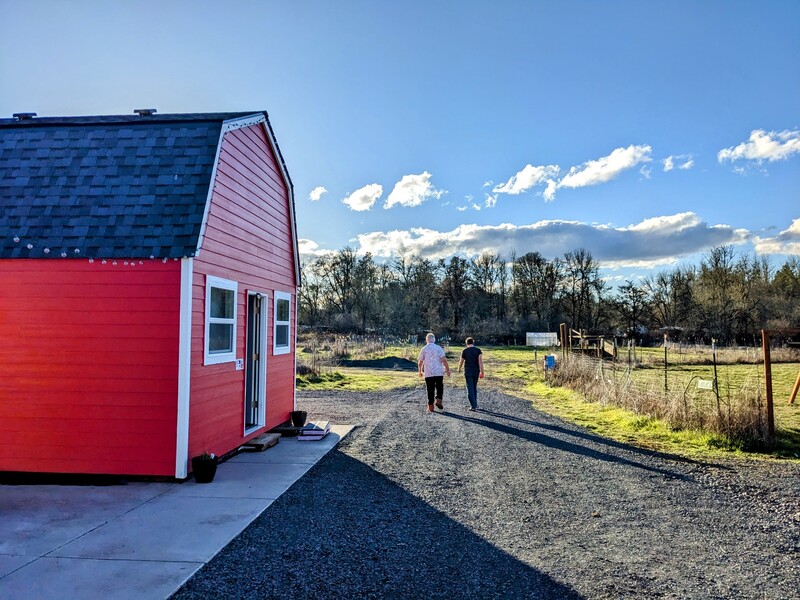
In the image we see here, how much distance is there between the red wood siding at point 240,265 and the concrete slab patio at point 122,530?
896mm

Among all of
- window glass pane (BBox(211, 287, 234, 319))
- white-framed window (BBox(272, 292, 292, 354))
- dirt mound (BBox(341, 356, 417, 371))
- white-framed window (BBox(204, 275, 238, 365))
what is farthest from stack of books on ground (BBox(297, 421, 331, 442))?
dirt mound (BBox(341, 356, 417, 371))

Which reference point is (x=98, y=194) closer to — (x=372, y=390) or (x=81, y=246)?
(x=81, y=246)

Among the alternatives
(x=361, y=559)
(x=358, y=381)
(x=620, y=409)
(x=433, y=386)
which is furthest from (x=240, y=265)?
(x=358, y=381)

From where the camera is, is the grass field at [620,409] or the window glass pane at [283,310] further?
the window glass pane at [283,310]

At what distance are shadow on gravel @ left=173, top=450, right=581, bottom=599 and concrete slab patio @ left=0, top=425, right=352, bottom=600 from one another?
0.24 meters

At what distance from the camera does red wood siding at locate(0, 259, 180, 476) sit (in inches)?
254

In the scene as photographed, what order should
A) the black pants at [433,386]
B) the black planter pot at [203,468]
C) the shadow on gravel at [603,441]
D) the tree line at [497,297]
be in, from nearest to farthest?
the black planter pot at [203,468] → the shadow on gravel at [603,441] → the black pants at [433,386] → the tree line at [497,297]

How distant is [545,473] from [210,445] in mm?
4458

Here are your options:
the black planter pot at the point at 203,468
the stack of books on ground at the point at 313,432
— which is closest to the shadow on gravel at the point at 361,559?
the black planter pot at the point at 203,468

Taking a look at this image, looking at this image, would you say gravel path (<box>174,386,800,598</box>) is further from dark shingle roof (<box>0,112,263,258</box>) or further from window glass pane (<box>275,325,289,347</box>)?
dark shingle roof (<box>0,112,263,258</box>)

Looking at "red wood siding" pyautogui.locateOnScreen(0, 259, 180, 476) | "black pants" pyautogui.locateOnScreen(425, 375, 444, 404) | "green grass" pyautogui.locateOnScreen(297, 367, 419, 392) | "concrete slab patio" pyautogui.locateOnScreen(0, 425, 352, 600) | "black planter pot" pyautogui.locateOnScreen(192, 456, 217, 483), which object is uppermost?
"red wood siding" pyautogui.locateOnScreen(0, 259, 180, 476)

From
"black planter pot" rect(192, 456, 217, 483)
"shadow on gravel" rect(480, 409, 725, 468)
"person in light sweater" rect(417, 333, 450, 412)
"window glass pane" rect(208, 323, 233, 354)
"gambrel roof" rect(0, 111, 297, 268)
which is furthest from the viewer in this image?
"person in light sweater" rect(417, 333, 450, 412)

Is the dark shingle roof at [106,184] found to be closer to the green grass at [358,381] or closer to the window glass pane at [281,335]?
the window glass pane at [281,335]

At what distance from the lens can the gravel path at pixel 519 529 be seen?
3.84m
